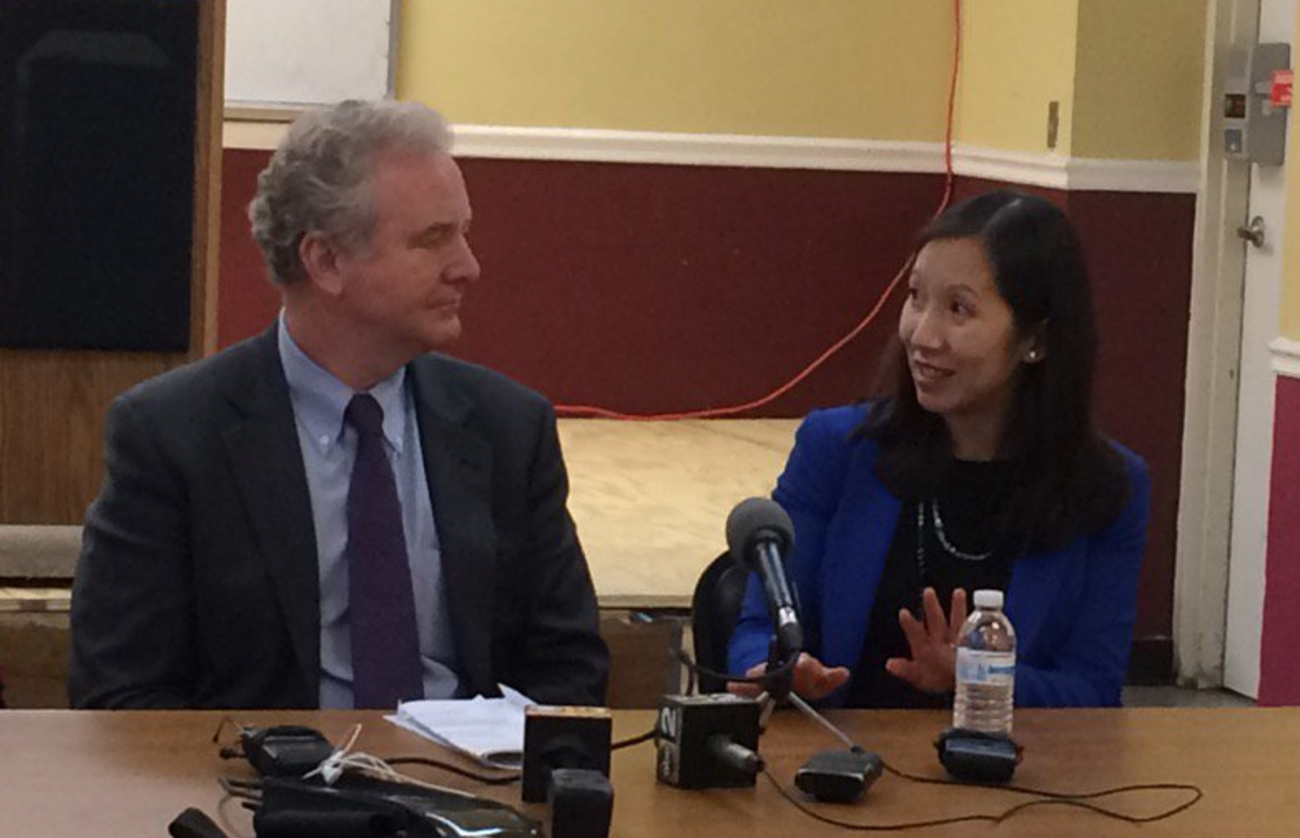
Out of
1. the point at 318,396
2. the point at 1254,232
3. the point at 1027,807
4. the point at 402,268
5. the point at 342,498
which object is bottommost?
the point at 1027,807

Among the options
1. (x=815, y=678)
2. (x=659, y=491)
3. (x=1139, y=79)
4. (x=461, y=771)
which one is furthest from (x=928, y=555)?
(x=1139, y=79)

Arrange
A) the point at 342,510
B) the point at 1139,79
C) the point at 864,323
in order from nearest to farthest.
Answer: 1. the point at 342,510
2. the point at 1139,79
3. the point at 864,323

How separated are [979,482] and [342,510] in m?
0.86

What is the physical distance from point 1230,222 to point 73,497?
3079 millimetres

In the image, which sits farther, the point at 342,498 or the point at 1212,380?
the point at 1212,380

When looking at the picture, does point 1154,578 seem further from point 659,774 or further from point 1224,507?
point 659,774

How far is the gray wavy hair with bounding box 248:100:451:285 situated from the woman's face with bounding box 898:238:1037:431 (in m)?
0.67

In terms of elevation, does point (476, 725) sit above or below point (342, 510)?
below

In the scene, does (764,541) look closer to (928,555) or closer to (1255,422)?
(928,555)

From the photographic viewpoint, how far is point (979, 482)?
10.1 ft

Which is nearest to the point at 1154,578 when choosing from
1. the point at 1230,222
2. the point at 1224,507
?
the point at 1224,507

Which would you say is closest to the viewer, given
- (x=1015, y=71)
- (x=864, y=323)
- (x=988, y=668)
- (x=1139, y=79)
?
(x=988, y=668)

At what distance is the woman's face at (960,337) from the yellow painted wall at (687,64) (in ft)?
11.1

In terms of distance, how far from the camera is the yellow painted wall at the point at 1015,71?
5.90m
